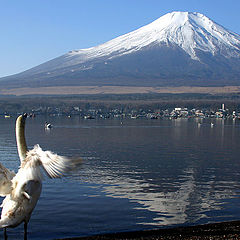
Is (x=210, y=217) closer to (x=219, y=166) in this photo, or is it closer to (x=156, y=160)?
(x=219, y=166)

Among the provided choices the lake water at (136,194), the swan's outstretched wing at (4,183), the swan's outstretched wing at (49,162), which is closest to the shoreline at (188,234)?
the lake water at (136,194)

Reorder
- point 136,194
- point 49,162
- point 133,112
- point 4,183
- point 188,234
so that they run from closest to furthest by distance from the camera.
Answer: point 49,162 < point 4,183 < point 188,234 < point 136,194 < point 133,112

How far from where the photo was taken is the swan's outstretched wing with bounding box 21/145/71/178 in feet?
26.8

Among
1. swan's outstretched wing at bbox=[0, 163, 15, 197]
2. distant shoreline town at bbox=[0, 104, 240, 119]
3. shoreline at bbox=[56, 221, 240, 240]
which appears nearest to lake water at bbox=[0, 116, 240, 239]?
shoreline at bbox=[56, 221, 240, 240]

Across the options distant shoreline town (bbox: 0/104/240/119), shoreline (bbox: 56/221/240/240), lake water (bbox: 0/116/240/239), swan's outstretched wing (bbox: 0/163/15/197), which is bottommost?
distant shoreline town (bbox: 0/104/240/119)

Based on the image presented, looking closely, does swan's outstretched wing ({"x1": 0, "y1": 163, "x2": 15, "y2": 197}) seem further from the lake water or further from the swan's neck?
the lake water

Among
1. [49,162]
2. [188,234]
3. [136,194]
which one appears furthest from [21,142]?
[136,194]

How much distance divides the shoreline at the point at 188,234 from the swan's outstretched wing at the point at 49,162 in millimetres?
4597

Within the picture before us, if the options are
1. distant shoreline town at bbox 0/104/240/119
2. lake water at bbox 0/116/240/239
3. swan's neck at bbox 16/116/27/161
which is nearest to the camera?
swan's neck at bbox 16/116/27/161

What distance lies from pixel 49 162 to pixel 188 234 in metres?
5.92

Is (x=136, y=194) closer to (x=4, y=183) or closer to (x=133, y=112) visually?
(x=4, y=183)

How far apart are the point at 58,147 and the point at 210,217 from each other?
2819 cm

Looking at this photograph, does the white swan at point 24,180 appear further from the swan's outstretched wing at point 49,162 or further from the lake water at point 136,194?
the lake water at point 136,194

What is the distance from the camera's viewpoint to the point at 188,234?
12930 millimetres
